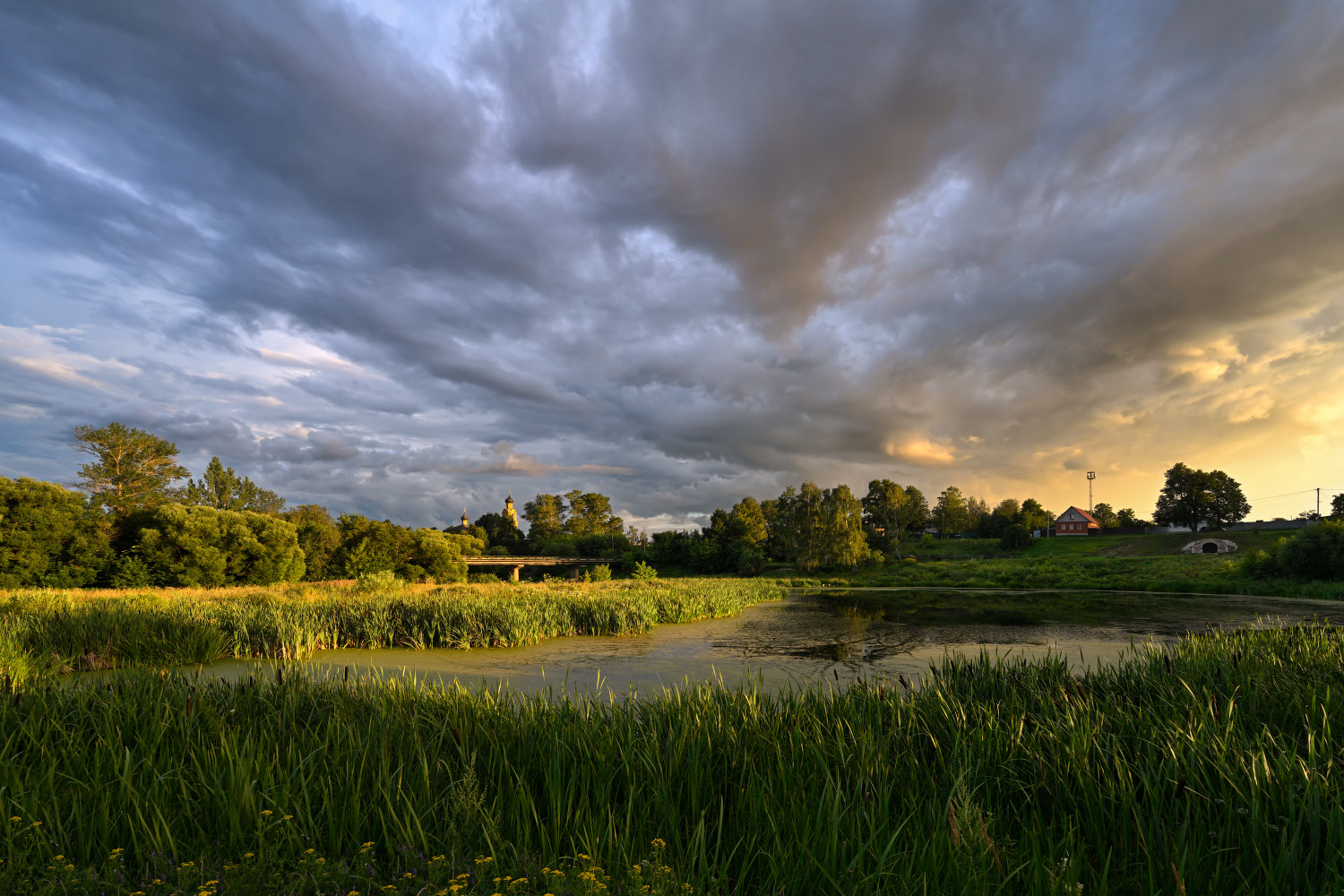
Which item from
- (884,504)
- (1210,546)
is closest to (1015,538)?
(1210,546)

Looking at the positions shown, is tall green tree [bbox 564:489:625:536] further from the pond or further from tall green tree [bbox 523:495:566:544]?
the pond

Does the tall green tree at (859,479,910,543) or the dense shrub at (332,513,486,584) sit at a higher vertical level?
the tall green tree at (859,479,910,543)

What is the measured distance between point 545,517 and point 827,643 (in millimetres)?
88773

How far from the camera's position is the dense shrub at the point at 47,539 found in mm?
24000

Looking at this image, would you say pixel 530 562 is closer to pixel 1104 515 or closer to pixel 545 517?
pixel 545 517

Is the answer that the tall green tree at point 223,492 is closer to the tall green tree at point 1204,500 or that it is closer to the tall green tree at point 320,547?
the tall green tree at point 320,547

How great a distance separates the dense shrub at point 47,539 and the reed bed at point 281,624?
1496 centimetres

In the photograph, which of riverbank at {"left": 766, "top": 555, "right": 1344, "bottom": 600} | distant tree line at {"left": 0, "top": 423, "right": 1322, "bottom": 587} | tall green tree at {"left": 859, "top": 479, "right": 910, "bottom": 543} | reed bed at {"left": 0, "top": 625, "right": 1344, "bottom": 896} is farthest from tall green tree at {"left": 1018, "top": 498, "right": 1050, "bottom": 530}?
reed bed at {"left": 0, "top": 625, "right": 1344, "bottom": 896}

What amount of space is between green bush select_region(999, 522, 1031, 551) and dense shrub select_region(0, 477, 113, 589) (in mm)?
64722

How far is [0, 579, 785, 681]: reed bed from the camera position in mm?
8484

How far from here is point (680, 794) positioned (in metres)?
2.91

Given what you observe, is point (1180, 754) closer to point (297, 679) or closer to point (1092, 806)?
point (1092, 806)

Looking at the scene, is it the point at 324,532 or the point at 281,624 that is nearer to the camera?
the point at 281,624

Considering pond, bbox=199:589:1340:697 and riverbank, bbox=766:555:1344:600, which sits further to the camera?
riverbank, bbox=766:555:1344:600
